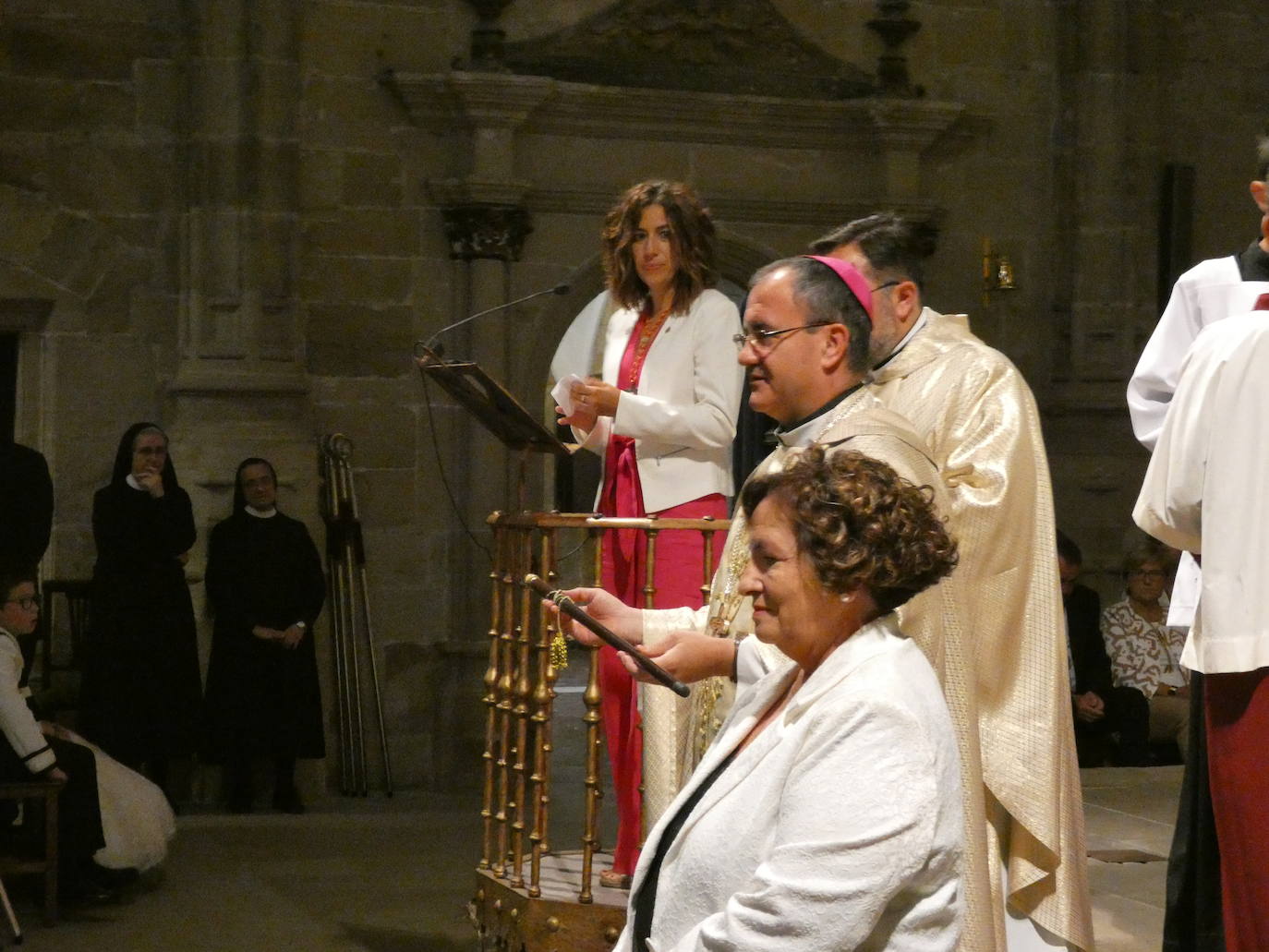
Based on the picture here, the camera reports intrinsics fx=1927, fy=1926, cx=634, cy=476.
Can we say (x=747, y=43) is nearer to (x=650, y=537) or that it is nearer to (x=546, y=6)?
(x=546, y=6)

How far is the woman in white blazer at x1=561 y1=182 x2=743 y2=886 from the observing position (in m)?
4.50

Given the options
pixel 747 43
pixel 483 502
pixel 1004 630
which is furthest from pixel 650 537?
pixel 747 43

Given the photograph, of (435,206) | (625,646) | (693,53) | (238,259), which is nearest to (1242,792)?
(625,646)

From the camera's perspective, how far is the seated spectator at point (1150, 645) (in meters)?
8.82

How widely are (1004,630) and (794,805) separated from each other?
4.32 ft

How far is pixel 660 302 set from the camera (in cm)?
461

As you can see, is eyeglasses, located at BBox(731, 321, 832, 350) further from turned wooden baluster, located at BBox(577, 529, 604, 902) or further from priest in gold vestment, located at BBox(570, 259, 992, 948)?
turned wooden baluster, located at BBox(577, 529, 604, 902)

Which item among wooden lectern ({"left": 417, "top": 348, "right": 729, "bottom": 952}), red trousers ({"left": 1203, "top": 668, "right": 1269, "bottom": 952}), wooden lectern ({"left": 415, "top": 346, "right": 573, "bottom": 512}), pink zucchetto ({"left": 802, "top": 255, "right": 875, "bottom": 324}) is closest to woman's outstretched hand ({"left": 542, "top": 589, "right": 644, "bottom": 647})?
pink zucchetto ({"left": 802, "top": 255, "right": 875, "bottom": 324})

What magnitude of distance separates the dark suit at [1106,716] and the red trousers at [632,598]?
14.4 ft

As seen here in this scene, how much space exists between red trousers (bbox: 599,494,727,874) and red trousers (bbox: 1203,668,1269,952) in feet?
5.12

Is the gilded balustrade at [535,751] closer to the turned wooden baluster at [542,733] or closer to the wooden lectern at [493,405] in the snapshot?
the turned wooden baluster at [542,733]

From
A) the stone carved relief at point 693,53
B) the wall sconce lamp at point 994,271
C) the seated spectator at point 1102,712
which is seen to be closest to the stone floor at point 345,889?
the seated spectator at point 1102,712

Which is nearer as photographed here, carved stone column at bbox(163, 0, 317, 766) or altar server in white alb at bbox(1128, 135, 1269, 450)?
altar server in white alb at bbox(1128, 135, 1269, 450)

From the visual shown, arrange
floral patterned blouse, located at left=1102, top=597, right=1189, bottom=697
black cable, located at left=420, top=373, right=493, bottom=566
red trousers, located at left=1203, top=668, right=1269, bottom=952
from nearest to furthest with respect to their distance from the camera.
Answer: red trousers, located at left=1203, top=668, right=1269, bottom=952 → floral patterned blouse, located at left=1102, top=597, right=1189, bottom=697 → black cable, located at left=420, top=373, right=493, bottom=566
